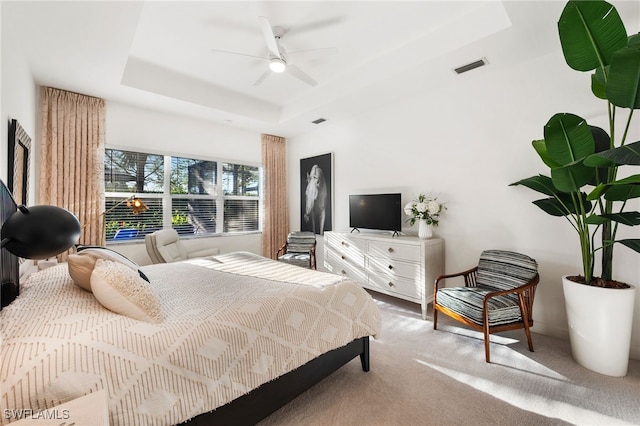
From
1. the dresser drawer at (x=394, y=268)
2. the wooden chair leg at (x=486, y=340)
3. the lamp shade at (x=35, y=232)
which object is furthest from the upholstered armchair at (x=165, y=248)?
the wooden chair leg at (x=486, y=340)

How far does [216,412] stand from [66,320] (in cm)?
77

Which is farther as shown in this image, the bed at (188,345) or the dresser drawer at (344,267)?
the dresser drawer at (344,267)

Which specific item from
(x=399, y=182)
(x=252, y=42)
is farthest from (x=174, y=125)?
(x=399, y=182)

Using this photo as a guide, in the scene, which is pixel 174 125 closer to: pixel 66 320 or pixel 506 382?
pixel 66 320

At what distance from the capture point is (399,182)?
3881 mm

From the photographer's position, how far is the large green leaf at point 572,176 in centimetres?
194

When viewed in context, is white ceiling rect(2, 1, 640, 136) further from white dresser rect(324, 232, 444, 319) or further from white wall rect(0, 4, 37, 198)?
white dresser rect(324, 232, 444, 319)

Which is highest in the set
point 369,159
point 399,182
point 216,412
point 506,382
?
point 369,159

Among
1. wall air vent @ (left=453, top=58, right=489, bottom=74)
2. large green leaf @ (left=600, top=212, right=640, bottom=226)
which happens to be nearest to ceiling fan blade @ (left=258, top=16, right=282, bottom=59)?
wall air vent @ (left=453, top=58, right=489, bottom=74)

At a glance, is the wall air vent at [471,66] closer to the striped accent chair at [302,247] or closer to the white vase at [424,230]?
the white vase at [424,230]

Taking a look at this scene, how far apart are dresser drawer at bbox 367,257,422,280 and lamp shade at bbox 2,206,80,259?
119 inches

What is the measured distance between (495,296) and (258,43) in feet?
11.0

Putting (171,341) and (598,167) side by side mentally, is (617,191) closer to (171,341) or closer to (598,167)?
(598,167)

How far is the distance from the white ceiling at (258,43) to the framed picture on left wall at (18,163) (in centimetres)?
71
